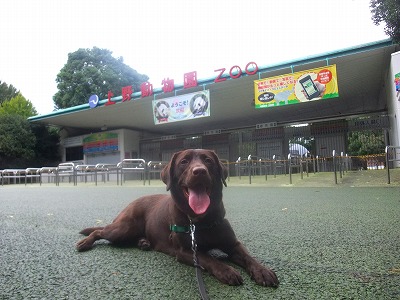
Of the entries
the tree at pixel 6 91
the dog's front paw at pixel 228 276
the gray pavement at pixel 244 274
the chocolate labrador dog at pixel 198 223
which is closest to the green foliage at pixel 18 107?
the tree at pixel 6 91

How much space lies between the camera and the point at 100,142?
86.3 feet

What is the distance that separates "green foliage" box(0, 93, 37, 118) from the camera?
3150 cm

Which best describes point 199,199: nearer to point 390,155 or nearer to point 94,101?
point 390,155

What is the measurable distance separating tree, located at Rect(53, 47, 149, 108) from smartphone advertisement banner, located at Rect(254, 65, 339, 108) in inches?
751

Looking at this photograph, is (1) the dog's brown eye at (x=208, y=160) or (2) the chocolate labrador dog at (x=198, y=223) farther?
(1) the dog's brown eye at (x=208, y=160)

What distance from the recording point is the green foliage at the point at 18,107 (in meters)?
31.5

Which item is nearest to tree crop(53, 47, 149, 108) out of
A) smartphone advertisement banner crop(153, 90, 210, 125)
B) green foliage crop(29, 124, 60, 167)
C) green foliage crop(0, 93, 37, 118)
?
green foliage crop(29, 124, 60, 167)

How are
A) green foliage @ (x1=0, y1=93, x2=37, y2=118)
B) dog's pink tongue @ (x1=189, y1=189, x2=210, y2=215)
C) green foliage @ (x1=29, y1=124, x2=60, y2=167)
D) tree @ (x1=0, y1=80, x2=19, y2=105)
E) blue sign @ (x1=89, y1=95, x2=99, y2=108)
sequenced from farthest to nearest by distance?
tree @ (x1=0, y1=80, x2=19, y2=105) < green foliage @ (x1=0, y1=93, x2=37, y2=118) < green foliage @ (x1=29, y1=124, x2=60, y2=167) < blue sign @ (x1=89, y1=95, x2=99, y2=108) < dog's pink tongue @ (x1=189, y1=189, x2=210, y2=215)

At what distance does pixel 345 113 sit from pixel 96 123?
17.9 m

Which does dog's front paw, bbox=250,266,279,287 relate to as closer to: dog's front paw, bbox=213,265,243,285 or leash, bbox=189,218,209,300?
dog's front paw, bbox=213,265,243,285

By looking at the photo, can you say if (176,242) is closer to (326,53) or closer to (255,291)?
(255,291)

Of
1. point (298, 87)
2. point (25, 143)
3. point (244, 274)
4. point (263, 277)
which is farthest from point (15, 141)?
point (263, 277)

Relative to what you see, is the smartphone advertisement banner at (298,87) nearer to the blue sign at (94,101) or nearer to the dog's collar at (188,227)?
the blue sign at (94,101)

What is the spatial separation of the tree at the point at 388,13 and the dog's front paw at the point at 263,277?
9075mm
